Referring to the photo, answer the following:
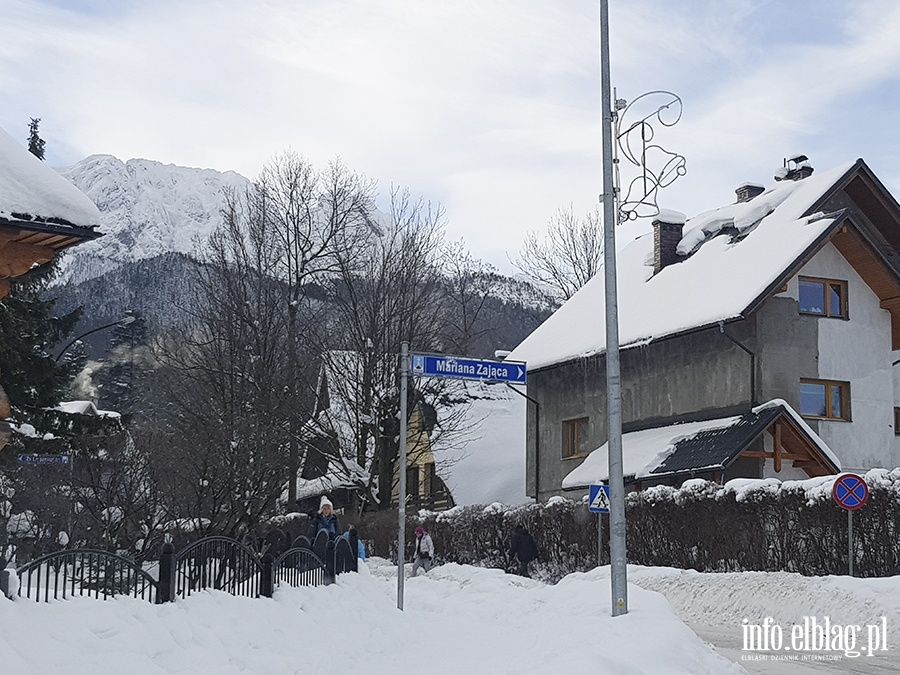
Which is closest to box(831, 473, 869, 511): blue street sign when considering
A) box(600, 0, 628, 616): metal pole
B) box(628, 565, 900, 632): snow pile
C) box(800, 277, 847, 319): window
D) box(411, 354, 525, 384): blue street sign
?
box(628, 565, 900, 632): snow pile

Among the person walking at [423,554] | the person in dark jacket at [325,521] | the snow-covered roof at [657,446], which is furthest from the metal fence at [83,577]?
the person walking at [423,554]

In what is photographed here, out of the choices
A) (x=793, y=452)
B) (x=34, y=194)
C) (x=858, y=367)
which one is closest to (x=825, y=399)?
(x=858, y=367)

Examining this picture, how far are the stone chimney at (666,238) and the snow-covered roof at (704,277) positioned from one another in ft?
1.06

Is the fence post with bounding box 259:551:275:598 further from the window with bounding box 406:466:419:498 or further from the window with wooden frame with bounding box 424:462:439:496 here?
the window with bounding box 406:466:419:498

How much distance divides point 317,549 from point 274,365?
26097 millimetres

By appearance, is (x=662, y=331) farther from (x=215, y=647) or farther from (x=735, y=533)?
(x=215, y=647)

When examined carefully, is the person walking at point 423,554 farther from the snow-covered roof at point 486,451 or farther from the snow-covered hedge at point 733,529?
the snow-covered roof at point 486,451

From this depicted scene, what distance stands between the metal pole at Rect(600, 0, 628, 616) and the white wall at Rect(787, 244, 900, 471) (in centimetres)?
1661

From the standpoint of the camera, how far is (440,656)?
1239 cm

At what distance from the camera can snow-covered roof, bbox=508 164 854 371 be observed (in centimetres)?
2884

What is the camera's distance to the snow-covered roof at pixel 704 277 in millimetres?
28844

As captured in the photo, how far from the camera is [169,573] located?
8.91m

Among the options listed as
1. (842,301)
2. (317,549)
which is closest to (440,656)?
(317,549)

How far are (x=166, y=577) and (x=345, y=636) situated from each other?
3.31m
